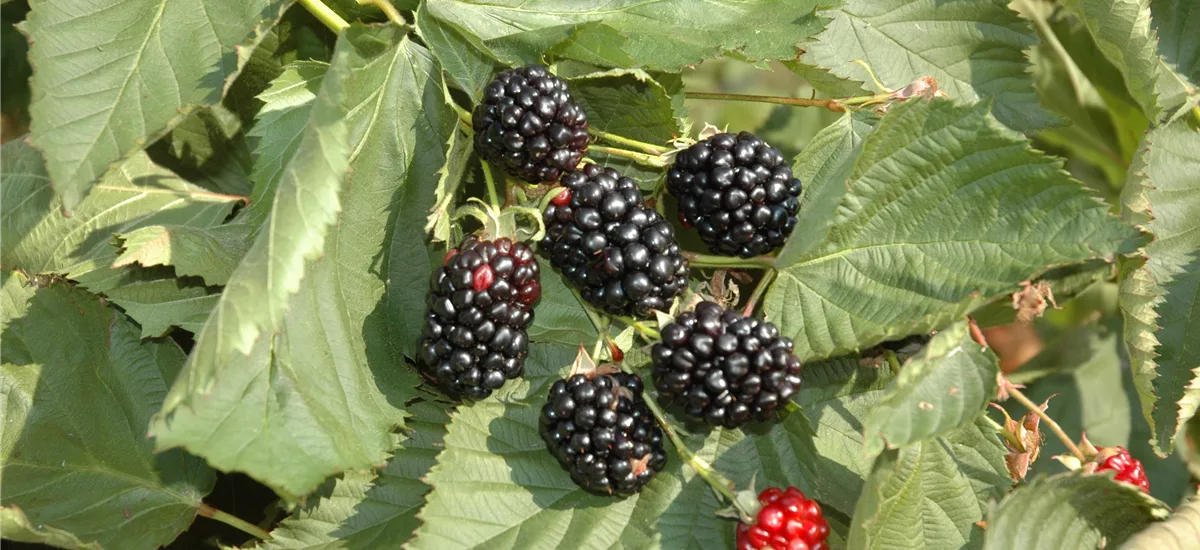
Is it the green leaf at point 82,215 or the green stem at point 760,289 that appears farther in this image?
the green leaf at point 82,215

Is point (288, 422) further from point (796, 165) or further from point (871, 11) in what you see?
point (871, 11)

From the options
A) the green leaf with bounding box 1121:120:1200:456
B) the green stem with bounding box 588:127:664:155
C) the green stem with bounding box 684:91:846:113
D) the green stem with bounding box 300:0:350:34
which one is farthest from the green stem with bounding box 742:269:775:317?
the green stem with bounding box 300:0:350:34

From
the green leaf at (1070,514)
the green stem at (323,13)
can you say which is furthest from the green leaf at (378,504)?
the green leaf at (1070,514)

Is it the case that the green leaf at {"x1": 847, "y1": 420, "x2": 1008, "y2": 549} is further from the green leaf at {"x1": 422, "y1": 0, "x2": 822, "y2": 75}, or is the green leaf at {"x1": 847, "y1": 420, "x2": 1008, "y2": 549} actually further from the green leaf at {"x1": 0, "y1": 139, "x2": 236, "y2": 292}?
the green leaf at {"x1": 0, "y1": 139, "x2": 236, "y2": 292}

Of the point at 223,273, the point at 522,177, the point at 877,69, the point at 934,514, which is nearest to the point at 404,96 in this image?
the point at 522,177

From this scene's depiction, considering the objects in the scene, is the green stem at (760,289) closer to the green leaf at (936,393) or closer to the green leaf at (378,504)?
the green leaf at (936,393)

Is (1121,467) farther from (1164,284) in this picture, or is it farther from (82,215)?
(82,215)

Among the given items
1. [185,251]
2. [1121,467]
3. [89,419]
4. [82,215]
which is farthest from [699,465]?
[82,215]
